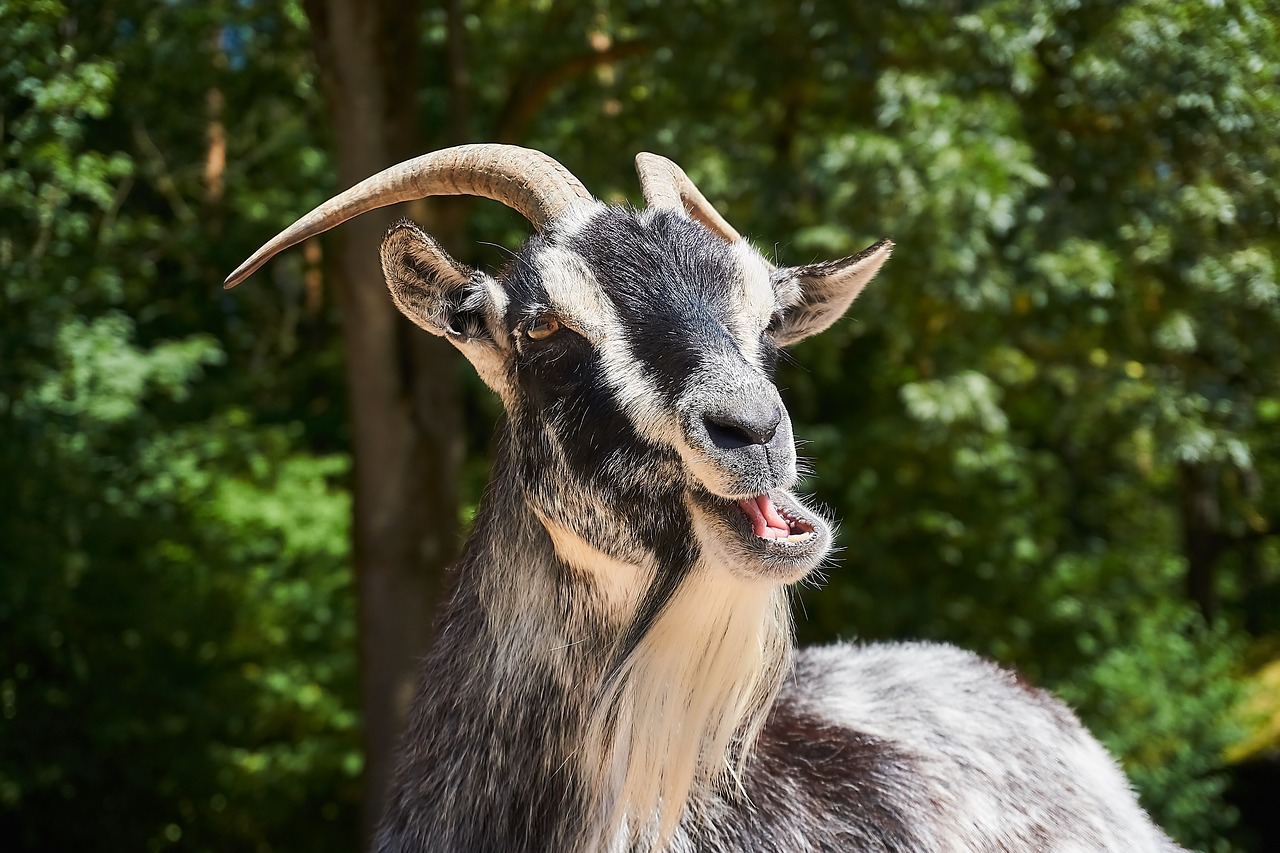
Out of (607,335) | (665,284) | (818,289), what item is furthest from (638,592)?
(818,289)

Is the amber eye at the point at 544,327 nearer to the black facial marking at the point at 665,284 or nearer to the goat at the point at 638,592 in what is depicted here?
the goat at the point at 638,592

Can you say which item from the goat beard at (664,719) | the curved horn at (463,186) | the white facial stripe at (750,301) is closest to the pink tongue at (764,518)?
the goat beard at (664,719)

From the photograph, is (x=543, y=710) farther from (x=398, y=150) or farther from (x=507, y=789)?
(x=398, y=150)

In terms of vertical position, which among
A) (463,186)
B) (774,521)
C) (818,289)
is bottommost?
(774,521)

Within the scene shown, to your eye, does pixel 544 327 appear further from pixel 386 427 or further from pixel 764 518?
pixel 386 427

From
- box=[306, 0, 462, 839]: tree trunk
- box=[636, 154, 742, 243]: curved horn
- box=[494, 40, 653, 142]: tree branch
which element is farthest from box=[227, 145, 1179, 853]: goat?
box=[494, 40, 653, 142]: tree branch

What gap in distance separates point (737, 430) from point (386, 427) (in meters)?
4.88

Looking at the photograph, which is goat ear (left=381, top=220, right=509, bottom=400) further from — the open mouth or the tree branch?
the tree branch

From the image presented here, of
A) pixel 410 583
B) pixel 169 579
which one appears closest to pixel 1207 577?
pixel 410 583

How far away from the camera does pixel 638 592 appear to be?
2.44 m

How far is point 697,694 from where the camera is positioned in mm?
2492

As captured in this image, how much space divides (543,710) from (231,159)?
29.6ft

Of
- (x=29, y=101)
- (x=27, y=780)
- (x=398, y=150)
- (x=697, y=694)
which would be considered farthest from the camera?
(x=27, y=780)

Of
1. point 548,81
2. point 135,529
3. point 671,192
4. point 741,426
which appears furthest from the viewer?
point 135,529
